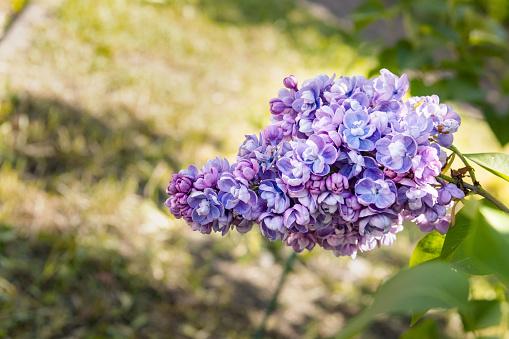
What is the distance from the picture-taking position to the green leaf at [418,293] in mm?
293

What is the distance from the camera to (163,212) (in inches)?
80.0

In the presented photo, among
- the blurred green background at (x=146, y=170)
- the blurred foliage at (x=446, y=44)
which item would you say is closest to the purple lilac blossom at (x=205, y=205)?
the blurred green background at (x=146, y=170)

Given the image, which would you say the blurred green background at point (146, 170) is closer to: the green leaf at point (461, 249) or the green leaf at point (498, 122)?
the green leaf at point (498, 122)

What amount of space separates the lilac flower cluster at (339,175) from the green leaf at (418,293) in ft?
0.54

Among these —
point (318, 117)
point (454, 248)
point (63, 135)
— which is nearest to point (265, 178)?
point (318, 117)

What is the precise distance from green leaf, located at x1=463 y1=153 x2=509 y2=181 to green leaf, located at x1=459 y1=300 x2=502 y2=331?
0.14m

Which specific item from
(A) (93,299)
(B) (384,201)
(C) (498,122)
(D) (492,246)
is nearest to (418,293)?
(D) (492,246)

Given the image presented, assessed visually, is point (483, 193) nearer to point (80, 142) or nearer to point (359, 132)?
point (359, 132)

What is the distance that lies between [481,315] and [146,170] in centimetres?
183

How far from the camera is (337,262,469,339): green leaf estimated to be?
0.96ft

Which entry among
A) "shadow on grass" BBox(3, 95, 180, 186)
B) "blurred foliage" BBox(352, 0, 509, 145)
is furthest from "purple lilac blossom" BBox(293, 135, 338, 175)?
"shadow on grass" BBox(3, 95, 180, 186)

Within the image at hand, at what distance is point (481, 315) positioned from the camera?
548mm

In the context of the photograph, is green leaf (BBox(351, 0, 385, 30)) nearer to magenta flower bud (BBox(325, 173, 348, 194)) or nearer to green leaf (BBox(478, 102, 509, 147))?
green leaf (BBox(478, 102, 509, 147))

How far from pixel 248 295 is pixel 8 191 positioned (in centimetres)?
98
